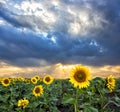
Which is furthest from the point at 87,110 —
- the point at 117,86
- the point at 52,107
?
the point at 117,86

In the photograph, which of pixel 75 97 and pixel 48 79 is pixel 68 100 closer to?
pixel 75 97

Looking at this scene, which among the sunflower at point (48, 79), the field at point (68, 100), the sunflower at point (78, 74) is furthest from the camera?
the sunflower at point (48, 79)

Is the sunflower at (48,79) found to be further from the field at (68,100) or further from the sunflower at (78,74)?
the sunflower at (78,74)

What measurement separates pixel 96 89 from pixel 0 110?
16.7 ft

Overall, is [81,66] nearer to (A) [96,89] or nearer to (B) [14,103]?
(A) [96,89]

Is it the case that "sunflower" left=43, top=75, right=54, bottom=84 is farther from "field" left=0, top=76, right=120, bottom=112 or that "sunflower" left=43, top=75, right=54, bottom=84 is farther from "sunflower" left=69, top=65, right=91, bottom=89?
"sunflower" left=69, top=65, right=91, bottom=89

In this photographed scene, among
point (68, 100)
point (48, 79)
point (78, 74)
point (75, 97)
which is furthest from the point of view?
point (48, 79)

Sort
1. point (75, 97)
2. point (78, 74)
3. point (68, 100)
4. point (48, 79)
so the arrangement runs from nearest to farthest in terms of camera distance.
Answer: point (68, 100)
point (78, 74)
point (75, 97)
point (48, 79)

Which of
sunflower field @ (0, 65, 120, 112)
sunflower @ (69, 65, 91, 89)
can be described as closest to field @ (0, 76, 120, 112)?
sunflower field @ (0, 65, 120, 112)

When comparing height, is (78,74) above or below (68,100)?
above

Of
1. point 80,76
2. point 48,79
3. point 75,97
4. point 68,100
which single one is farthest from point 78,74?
point 48,79

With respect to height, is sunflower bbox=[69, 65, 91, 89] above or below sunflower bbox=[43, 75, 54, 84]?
below

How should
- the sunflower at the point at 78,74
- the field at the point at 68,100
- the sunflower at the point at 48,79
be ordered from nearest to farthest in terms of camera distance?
the sunflower at the point at 78,74 → the field at the point at 68,100 → the sunflower at the point at 48,79

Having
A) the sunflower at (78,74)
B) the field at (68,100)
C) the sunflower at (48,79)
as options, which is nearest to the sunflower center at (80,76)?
the sunflower at (78,74)
